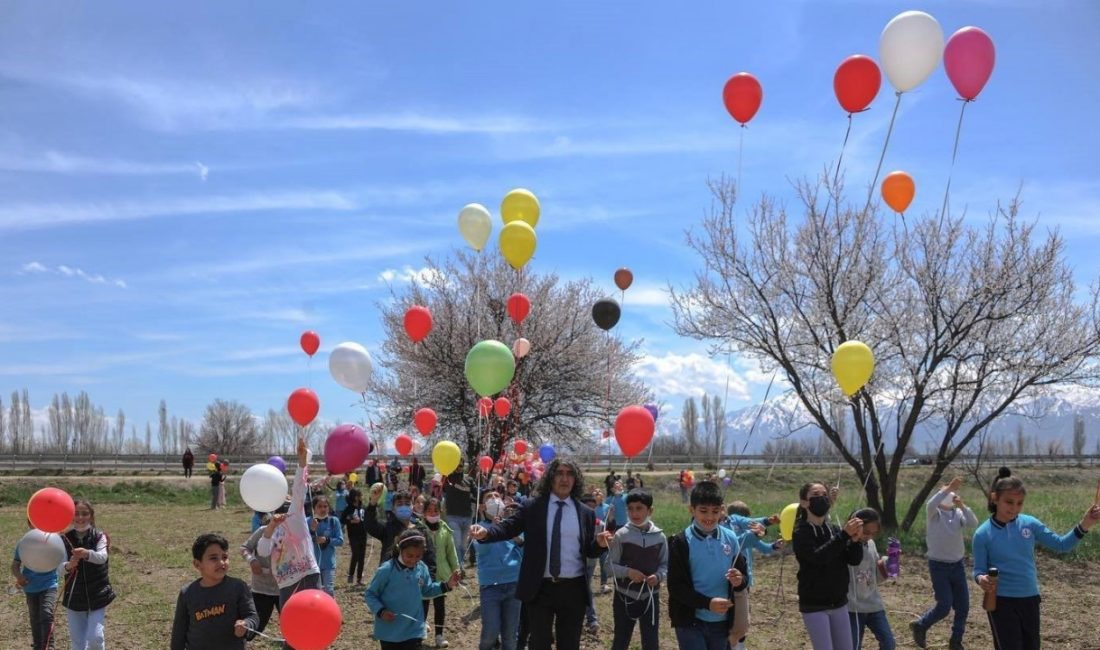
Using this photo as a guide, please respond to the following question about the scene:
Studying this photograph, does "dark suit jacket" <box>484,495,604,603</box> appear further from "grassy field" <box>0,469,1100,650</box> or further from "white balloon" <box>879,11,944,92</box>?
"white balloon" <box>879,11,944,92</box>

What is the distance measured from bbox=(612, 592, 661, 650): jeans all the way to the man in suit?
1.76 ft

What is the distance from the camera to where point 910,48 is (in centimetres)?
697

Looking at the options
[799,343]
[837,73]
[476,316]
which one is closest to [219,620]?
[837,73]

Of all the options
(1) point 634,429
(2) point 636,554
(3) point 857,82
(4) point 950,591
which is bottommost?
(4) point 950,591

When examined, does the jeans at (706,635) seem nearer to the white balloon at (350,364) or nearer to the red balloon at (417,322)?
the white balloon at (350,364)

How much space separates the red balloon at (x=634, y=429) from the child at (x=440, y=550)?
218 cm

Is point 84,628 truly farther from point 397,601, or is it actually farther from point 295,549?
point 397,601

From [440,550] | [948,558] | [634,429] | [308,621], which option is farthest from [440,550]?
[948,558]

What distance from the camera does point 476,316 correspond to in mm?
24688

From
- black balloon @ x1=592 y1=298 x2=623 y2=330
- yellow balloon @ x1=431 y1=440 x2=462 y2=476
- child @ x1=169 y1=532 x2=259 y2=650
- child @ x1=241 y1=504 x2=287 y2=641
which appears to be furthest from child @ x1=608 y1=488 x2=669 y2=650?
black balloon @ x1=592 y1=298 x2=623 y2=330

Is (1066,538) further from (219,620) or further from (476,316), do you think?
(476,316)

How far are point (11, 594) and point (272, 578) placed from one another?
640 centimetres

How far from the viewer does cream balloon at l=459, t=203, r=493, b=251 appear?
35.4 feet

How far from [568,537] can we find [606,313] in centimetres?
616
